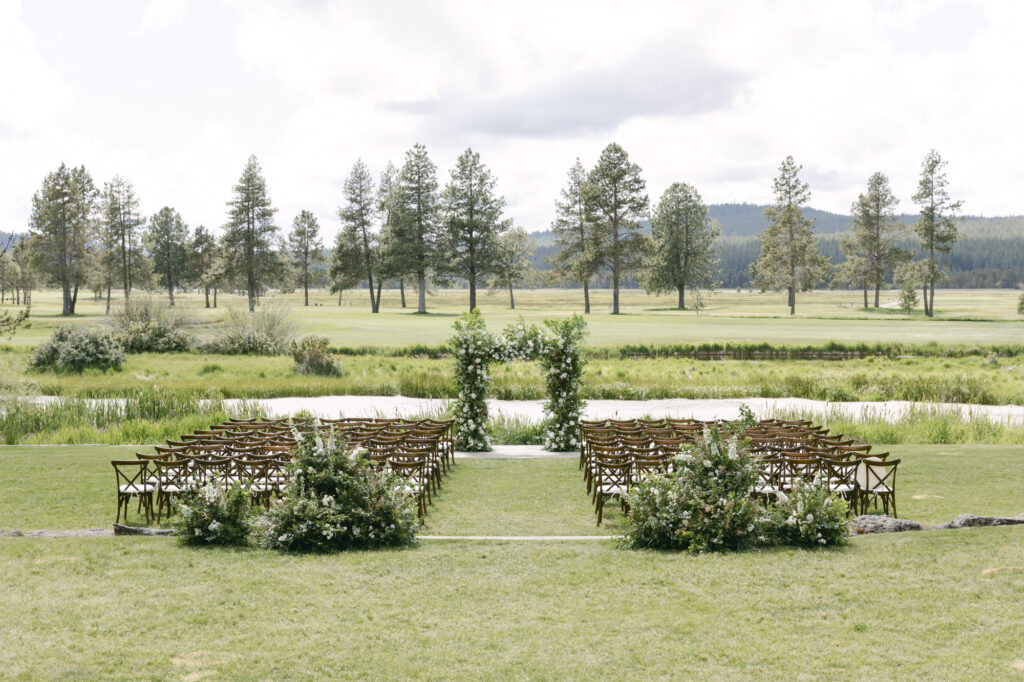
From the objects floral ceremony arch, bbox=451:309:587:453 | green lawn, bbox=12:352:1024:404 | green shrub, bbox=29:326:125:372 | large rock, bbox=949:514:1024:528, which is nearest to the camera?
large rock, bbox=949:514:1024:528

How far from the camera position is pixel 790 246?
75188mm

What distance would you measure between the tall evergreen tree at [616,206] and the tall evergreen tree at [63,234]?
44828 millimetres

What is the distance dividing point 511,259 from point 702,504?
8069cm

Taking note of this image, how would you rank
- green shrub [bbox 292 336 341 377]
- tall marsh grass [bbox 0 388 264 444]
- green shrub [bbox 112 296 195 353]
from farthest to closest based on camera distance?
green shrub [bbox 112 296 195 353] < green shrub [bbox 292 336 341 377] < tall marsh grass [bbox 0 388 264 444]

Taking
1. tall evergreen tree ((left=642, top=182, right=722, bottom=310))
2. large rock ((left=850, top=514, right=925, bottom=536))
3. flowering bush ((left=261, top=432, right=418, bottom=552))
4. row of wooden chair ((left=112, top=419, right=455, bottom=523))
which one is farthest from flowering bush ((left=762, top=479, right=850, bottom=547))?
tall evergreen tree ((left=642, top=182, right=722, bottom=310))

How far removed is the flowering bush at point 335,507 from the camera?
839 cm

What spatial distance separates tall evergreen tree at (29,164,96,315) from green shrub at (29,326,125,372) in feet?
122

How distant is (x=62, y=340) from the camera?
33.6 meters

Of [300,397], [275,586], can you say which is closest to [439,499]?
[275,586]

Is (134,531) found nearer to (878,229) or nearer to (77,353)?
(77,353)

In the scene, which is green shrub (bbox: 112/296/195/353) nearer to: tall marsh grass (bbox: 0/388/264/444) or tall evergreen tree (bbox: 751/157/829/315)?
tall marsh grass (bbox: 0/388/264/444)

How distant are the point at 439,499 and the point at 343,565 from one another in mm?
4356

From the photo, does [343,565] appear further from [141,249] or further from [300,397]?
[141,249]

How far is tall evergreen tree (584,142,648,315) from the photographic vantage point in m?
Result: 73.6
